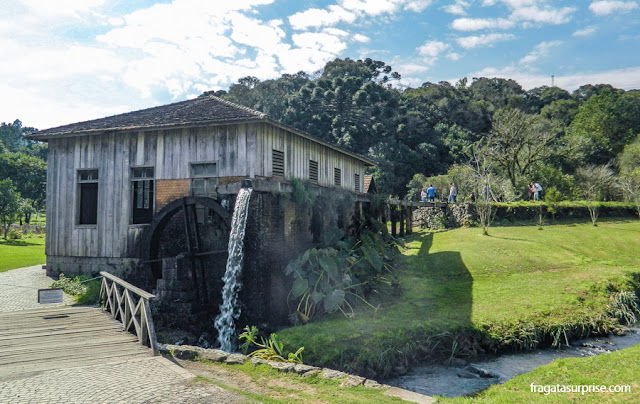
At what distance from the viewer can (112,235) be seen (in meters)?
12.7

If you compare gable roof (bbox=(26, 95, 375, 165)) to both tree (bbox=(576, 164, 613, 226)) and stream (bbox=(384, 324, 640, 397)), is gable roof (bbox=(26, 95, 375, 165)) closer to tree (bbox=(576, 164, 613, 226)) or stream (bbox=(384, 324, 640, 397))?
stream (bbox=(384, 324, 640, 397))

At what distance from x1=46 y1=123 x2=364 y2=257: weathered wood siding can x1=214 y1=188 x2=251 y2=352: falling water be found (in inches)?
71.7

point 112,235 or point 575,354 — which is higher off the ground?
point 112,235

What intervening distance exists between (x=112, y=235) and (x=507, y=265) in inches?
507

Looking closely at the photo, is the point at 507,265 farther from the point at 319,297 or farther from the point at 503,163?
the point at 503,163

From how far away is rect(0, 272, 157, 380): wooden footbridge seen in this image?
625cm

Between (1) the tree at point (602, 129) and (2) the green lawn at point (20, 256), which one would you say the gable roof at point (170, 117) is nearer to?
(2) the green lawn at point (20, 256)

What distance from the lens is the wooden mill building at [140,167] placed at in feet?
37.8

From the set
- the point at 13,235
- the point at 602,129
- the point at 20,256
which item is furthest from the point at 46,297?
the point at 602,129

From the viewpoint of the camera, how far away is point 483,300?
10.6 m

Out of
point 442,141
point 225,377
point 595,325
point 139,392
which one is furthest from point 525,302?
point 442,141

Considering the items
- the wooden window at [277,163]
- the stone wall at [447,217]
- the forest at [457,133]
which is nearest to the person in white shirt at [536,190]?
the forest at [457,133]

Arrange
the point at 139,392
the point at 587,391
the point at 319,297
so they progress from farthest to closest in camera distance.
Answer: the point at 319,297 → the point at 587,391 → the point at 139,392

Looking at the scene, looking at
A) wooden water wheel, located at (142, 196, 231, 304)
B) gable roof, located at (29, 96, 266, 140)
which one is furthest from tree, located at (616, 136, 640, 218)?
wooden water wheel, located at (142, 196, 231, 304)
